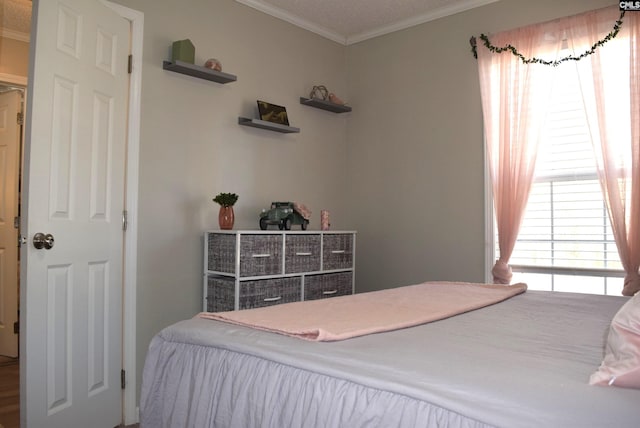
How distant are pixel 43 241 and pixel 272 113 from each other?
1847 millimetres

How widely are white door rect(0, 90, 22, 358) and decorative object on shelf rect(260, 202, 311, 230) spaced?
223 centimetres

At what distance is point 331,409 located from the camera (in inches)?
45.3

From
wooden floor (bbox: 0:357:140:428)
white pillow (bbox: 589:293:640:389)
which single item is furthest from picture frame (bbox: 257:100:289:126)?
white pillow (bbox: 589:293:640:389)

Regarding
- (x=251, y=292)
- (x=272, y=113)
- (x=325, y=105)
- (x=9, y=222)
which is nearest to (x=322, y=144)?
(x=325, y=105)

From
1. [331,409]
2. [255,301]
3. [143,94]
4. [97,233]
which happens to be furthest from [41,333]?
[331,409]

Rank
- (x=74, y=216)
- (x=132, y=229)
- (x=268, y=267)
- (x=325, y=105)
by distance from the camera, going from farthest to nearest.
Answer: (x=325, y=105), (x=268, y=267), (x=132, y=229), (x=74, y=216)

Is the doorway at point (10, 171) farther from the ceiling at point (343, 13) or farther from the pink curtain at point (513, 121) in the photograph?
the pink curtain at point (513, 121)

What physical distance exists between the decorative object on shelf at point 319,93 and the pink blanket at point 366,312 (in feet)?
6.85

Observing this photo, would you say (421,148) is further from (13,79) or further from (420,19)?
(13,79)

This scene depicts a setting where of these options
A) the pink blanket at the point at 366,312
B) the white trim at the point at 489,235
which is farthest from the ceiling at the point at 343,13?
the pink blanket at the point at 366,312

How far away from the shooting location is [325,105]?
407 centimetres

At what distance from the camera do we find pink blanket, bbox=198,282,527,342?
4.91 ft

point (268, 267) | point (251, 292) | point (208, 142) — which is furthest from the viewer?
point (208, 142)

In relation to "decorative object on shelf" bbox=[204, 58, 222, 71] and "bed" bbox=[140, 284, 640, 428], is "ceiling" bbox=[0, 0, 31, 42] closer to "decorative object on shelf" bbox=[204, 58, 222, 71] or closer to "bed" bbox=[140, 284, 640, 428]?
"decorative object on shelf" bbox=[204, 58, 222, 71]
